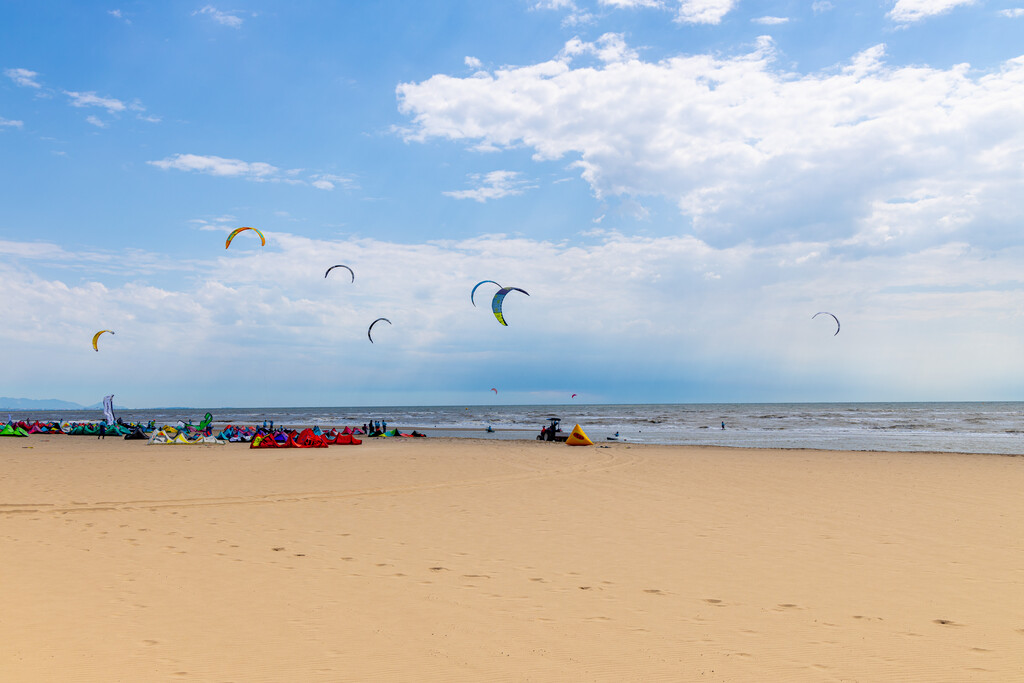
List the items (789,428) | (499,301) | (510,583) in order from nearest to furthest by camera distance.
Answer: (510,583), (499,301), (789,428)

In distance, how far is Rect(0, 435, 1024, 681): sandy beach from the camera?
3977mm

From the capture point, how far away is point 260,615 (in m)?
4.83

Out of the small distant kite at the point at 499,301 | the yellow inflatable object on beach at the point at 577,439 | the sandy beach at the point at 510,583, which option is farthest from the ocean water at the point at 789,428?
the sandy beach at the point at 510,583

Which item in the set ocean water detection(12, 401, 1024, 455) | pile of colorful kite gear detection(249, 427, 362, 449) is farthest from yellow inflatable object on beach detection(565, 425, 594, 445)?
pile of colorful kite gear detection(249, 427, 362, 449)

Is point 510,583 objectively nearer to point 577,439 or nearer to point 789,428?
point 577,439

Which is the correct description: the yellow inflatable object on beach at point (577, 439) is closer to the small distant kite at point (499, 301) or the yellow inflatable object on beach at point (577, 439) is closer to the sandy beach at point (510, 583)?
the small distant kite at point (499, 301)

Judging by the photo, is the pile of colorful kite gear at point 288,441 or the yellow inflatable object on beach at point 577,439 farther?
the yellow inflatable object on beach at point 577,439

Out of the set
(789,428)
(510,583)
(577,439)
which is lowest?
(789,428)

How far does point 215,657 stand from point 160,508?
21.6 feet

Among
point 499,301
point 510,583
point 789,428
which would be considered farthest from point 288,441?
point 789,428

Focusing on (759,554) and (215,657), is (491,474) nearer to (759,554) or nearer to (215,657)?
(759,554)

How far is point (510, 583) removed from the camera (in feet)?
18.7

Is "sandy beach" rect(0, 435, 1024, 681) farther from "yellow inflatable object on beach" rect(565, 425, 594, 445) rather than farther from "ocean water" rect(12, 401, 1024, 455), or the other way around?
"ocean water" rect(12, 401, 1024, 455)

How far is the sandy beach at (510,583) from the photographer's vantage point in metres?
3.98
